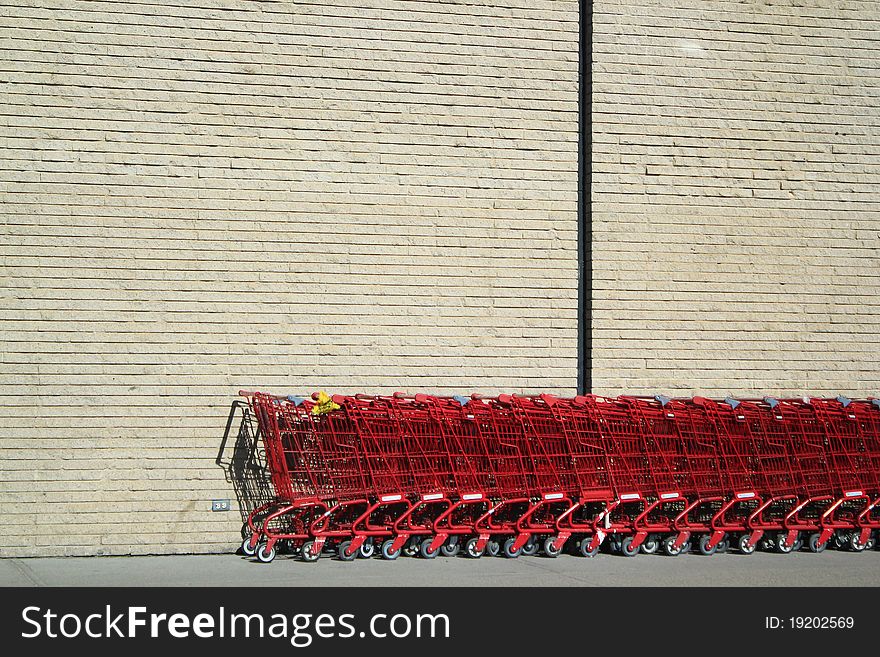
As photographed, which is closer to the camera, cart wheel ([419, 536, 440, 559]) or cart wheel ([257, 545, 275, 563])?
cart wheel ([257, 545, 275, 563])

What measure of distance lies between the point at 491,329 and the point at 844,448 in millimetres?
3450

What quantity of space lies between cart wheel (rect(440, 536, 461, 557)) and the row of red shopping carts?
1.8 inches

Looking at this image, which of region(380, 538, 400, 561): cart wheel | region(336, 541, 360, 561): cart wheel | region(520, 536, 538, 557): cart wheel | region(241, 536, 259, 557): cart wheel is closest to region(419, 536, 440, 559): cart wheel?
region(380, 538, 400, 561): cart wheel

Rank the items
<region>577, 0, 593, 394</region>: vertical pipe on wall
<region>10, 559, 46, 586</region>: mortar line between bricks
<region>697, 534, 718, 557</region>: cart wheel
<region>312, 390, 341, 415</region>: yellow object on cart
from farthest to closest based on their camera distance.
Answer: <region>577, 0, 593, 394</region>: vertical pipe on wall < <region>697, 534, 718, 557</region>: cart wheel < <region>312, 390, 341, 415</region>: yellow object on cart < <region>10, 559, 46, 586</region>: mortar line between bricks

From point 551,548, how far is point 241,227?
13.3ft

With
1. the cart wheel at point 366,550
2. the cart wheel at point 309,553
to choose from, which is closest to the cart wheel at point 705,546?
the cart wheel at point 366,550

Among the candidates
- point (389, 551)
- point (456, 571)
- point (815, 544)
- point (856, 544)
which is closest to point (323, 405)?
point (389, 551)

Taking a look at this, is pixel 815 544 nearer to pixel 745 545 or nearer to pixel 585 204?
pixel 745 545

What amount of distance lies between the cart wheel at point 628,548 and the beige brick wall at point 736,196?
160cm

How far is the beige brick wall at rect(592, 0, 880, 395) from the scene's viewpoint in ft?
36.0

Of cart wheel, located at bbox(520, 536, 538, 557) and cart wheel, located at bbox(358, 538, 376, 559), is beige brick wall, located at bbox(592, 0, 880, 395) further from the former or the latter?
cart wheel, located at bbox(358, 538, 376, 559)

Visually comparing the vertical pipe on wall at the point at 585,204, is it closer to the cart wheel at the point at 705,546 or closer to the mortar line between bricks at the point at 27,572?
the cart wheel at the point at 705,546

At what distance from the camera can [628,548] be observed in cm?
999

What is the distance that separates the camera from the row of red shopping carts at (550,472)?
9648mm
